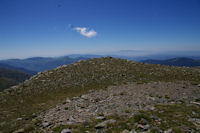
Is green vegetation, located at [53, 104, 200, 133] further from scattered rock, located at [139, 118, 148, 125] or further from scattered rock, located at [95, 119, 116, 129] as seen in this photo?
scattered rock, located at [95, 119, 116, 129]

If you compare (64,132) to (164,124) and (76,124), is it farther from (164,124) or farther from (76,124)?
(164,124)

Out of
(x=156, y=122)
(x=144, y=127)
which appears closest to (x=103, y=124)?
(x=144, y=127)

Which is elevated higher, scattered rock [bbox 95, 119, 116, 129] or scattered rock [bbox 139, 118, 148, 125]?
scattered rock [bbox 139, 118, 148, 125]

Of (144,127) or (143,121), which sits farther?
(143,121)

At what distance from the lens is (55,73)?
34.2 m

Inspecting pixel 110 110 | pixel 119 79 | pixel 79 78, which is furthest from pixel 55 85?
pixel 110 110

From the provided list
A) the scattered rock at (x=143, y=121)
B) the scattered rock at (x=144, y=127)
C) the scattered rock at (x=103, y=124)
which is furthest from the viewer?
the scattered rock at (x=103, y=124)

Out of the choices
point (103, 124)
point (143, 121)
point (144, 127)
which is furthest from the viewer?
point (103, 124)

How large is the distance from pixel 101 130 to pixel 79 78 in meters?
21.9

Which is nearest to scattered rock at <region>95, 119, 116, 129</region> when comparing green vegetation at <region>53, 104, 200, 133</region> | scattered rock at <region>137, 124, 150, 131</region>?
green vegetation at <region>53, 104, 200, 133</region>

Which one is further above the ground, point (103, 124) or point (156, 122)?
point (156, 122)

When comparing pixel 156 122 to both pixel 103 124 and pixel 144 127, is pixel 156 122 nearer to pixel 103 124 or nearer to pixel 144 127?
pixel 144 127

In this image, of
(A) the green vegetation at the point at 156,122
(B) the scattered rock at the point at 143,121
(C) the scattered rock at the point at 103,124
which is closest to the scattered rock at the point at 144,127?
(A) the green vegetation at the point at 156,122

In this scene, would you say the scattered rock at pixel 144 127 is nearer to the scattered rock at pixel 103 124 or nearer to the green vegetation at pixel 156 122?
the green vegetation at pixel 156 122
